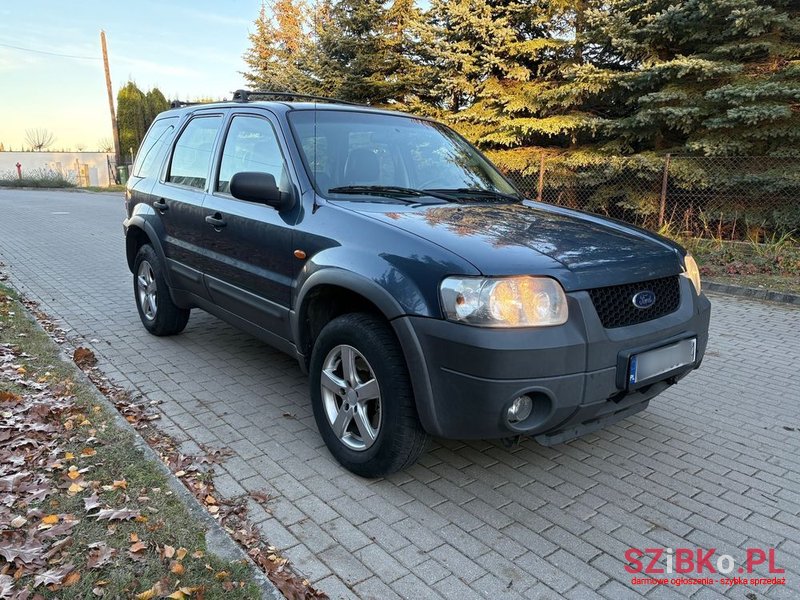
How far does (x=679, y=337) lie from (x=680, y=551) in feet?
3.28

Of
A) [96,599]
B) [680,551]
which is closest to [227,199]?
[96,599]

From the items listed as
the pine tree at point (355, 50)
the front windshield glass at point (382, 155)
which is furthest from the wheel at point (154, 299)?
the pine tree at point (355, 50)

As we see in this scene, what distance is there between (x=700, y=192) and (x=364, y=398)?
10.9 metres

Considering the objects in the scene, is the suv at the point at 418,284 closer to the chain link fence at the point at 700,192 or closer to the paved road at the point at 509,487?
the paved road at the point at 509,487

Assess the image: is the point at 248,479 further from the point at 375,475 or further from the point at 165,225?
the point at 165,225

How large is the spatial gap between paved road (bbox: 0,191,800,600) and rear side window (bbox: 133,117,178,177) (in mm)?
1650

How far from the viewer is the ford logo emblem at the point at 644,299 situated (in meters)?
2.79

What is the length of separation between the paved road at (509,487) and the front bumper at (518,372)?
48 cm

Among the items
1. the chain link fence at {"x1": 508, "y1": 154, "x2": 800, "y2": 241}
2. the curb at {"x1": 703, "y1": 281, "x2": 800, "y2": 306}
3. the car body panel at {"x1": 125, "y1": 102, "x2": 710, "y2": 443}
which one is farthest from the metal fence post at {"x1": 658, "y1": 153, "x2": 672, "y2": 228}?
the car body panel at {"x1": 125, "y1": 102, "x2": 710, "y2": 443}

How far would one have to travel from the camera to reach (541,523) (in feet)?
9.12

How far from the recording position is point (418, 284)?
8.56 feet

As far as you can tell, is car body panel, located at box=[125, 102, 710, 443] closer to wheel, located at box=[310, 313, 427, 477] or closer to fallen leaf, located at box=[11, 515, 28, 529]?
wheel, located at box=[310, 313, 427, 477]

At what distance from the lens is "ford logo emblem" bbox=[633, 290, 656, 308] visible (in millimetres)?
2795

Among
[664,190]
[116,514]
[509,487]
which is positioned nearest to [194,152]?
[116,514]
